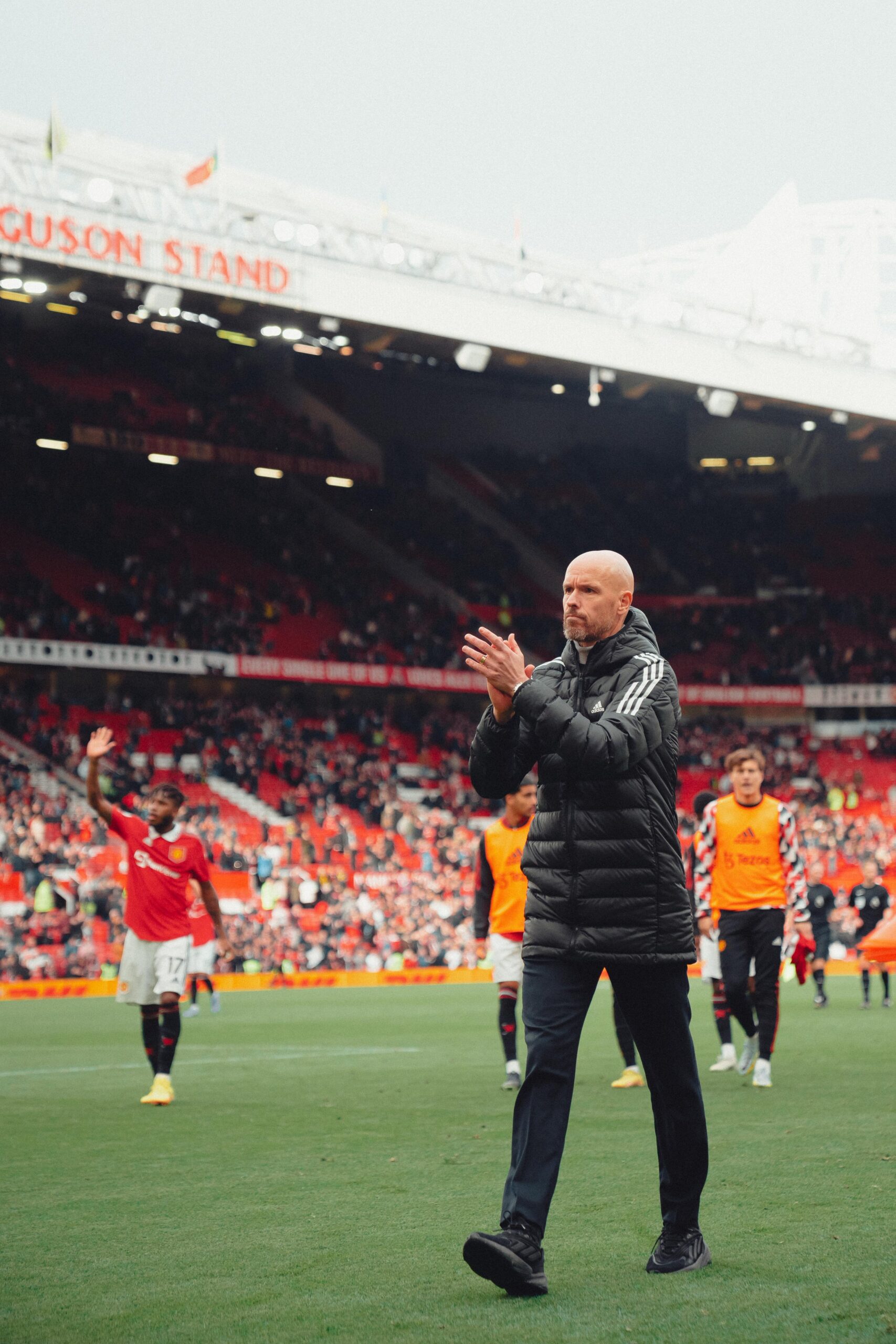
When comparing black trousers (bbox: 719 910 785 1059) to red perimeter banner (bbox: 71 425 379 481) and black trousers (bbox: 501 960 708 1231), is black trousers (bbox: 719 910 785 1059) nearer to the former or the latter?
black trousers (bbox: 501 960 708 1231)

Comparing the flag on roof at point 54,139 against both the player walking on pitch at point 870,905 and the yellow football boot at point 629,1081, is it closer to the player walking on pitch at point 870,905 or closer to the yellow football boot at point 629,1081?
the player walking on pitch at point 870,905

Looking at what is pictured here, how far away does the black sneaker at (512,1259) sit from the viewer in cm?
438

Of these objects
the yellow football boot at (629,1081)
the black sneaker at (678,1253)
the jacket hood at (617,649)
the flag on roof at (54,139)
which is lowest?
the yellow football boot at (629,1081)

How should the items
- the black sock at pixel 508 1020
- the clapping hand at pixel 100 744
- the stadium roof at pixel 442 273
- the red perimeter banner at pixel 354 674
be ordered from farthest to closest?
the red perimeter banner at pixel 354 674 → the stadium roof at pixel 442 273 → the black sock at pixel 508 1020 → the clapping hand at pixel 100 744

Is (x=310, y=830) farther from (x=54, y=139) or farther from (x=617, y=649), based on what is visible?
(x=617, y=649)

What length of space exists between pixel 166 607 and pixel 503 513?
13541 mm

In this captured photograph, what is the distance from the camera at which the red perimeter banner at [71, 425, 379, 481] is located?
38000 mm

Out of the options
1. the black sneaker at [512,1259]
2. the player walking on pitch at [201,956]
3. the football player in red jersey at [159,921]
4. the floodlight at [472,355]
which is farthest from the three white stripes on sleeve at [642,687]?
the floodlight at [472,355]

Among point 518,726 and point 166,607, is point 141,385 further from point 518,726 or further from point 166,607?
point 518,726

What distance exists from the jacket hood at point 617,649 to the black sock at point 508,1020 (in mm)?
6001

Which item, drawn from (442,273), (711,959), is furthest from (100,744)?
(442,273)

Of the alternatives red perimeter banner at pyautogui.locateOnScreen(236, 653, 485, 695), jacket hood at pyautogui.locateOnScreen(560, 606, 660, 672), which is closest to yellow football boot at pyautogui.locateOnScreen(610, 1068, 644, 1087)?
jacket hood at pyautogui.locateOnScreen(560, 606, 660, 672)

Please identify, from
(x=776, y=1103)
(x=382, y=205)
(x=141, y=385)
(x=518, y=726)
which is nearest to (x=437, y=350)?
(x=382, y=205)

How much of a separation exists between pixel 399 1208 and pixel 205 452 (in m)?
35.0
